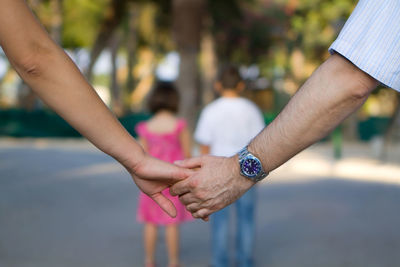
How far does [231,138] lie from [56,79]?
289 centimetres

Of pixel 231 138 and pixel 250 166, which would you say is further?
pixel 231 138

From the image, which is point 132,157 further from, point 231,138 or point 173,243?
point 173,243

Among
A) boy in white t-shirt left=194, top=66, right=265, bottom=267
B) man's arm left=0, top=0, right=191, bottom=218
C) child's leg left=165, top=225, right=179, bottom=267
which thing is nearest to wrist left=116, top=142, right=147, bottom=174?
man's arm left=0, top=0, right=191, bottom=218

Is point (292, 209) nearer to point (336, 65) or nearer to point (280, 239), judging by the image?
point (280, 239)

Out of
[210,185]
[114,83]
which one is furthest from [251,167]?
[114,83]

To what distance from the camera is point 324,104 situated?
2.11 meters

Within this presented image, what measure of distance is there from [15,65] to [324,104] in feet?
3.87

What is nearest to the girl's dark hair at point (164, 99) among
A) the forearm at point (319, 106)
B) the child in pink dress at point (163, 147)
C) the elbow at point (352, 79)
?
the child in pink dress at point (163, 147)

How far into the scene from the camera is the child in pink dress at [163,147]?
522 cm

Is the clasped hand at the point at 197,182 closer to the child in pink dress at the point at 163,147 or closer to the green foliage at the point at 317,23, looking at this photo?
the child in pink dress at the point at 163,147

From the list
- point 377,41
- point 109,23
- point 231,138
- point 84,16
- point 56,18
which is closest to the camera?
point 377,41

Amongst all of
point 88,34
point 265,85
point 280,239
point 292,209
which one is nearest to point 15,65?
point 280,239

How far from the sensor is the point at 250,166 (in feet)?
7.94

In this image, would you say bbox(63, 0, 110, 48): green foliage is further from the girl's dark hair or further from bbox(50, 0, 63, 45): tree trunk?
the girl's dark hair
